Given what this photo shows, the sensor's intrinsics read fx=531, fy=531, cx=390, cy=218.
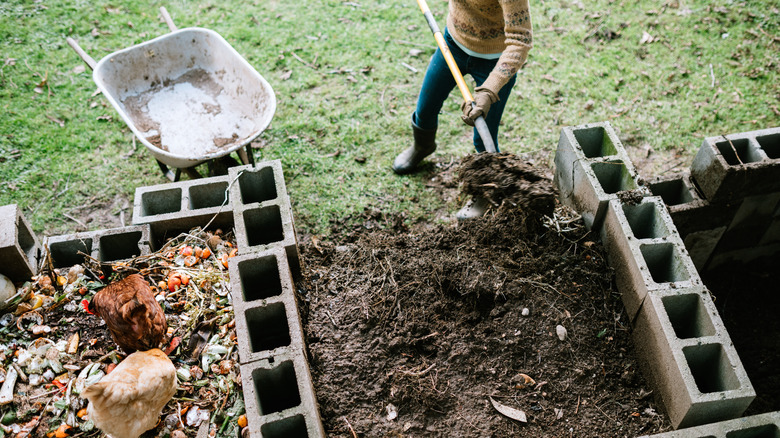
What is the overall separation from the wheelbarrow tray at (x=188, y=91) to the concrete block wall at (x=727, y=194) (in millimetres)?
3414

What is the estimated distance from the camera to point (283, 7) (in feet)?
24.3

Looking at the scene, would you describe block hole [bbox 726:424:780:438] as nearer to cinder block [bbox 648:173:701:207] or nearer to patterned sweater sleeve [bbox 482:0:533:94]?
cinder block [bbox 648:173:701:207]

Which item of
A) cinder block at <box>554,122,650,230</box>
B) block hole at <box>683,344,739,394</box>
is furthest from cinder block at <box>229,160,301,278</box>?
block hole at <box>683,344,739,394</box>

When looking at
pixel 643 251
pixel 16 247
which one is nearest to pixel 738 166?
pixel 643 251

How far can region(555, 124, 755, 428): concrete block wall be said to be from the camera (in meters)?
2.76

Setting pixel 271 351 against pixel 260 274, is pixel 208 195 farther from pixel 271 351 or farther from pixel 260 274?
pixel 271 351

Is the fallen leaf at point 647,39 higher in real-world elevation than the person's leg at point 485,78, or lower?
lower

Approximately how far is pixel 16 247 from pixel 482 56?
3.52 metres

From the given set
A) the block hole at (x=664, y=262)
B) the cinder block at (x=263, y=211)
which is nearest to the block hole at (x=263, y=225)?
the cinder block at (x=263, y=211)

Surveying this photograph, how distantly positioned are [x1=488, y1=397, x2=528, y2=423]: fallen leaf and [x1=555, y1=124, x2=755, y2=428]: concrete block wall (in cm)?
80

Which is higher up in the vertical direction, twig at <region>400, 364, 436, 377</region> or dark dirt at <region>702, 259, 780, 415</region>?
twig at <region>400, 364, 436, 377</region>

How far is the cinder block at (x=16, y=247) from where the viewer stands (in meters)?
3.42

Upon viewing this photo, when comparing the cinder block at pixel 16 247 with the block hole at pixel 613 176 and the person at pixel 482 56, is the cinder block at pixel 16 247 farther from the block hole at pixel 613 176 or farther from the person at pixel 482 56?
the block hole at pixel 613 176

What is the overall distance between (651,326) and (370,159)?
3.28m
